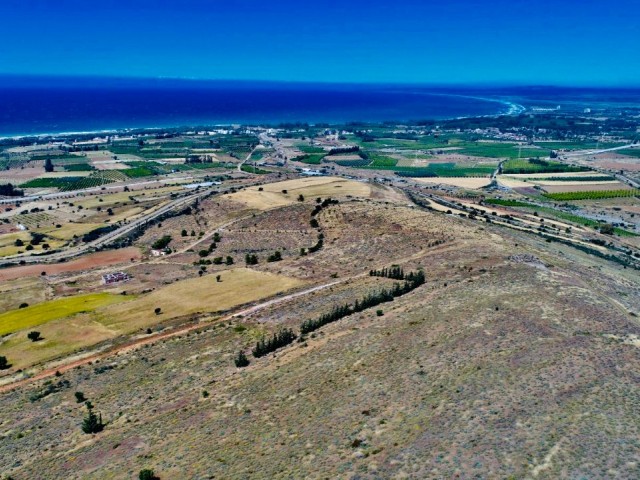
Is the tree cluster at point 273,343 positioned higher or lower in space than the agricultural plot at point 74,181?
higher

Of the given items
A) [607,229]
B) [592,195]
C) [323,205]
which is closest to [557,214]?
[607,229]

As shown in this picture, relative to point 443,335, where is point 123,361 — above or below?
below

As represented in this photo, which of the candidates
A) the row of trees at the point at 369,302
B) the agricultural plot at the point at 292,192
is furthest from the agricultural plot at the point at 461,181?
the row of trees at the point at 369,302

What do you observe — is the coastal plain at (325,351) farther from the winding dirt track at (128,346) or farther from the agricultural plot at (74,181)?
the agricultural plot at (74,181)

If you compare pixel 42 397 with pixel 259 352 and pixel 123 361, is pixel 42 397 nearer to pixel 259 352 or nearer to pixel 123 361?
pixel 123 361

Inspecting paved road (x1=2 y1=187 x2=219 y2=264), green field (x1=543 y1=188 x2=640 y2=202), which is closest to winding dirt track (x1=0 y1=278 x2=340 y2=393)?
paved road (x1=2 y1=187 x2=219 y2=264)

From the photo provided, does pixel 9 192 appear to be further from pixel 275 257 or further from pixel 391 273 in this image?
pixel 391 273

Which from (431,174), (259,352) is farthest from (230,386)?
(431,174)
